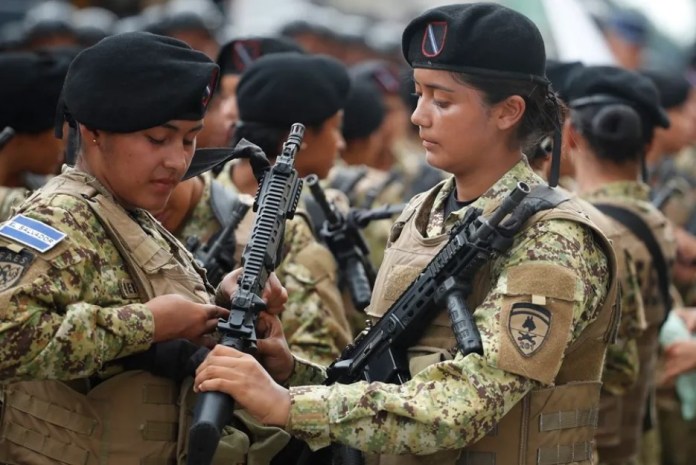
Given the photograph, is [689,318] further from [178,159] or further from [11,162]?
[178,159]

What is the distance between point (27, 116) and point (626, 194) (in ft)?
10.4

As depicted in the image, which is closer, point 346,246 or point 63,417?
point 63,417

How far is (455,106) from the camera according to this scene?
165 inches

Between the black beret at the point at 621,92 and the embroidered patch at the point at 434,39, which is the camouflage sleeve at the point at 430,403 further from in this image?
the black beret at the point at 621,92

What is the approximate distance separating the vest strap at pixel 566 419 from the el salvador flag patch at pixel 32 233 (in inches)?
63.9

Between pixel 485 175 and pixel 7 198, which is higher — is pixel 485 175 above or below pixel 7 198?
below

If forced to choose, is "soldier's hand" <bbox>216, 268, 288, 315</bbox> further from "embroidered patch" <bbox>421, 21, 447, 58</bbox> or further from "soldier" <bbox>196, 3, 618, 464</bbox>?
"embroidered patch" <bbox>421, 21, 447, 58</bbox>

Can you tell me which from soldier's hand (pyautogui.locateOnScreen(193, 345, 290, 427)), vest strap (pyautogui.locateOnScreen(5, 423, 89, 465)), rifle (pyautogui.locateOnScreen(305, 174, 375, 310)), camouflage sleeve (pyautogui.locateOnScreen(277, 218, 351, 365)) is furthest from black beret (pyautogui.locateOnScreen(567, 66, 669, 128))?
vest strap (pyautogui.locateOnScreen(5, 423, 89, 465))

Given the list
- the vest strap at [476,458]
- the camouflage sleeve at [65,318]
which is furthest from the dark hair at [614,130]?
the camouflage sleeve at [65,318]

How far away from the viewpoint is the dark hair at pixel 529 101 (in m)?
4.18

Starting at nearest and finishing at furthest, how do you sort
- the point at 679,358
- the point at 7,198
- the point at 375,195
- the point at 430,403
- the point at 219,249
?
the point at 430,403 → the point at 219,249 → the point at 7,198 → the point at 679,358 → the point at 375,195

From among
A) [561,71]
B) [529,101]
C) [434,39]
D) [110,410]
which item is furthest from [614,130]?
[110,410]

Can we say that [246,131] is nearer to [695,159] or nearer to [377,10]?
[695,159]

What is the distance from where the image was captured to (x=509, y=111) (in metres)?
Result: 4.25
